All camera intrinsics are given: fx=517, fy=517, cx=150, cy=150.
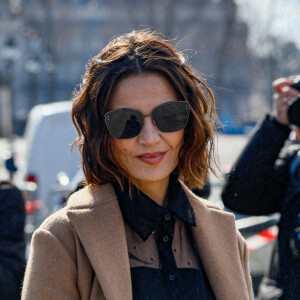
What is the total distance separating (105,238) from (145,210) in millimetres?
186

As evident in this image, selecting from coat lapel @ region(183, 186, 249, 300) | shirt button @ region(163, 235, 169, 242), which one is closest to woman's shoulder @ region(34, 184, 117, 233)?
shirt button @ region(163, 235, 169, 242)

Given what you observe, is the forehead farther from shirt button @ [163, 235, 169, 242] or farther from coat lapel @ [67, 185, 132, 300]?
→ shirt button @ [163, 235, 169, 242]

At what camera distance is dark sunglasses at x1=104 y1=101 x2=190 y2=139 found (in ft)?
5.46

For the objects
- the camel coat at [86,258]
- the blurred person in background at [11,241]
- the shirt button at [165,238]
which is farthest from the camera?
the blurred person in background at [11,241]

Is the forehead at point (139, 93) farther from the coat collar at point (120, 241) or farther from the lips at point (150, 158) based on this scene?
the coat collar at point (120, 241)

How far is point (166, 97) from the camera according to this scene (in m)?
1.73

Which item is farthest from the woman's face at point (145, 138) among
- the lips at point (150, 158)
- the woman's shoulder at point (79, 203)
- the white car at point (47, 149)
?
the white car at point (47, 149)

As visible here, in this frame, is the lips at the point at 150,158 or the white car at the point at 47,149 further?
the white car at the point at 47,149

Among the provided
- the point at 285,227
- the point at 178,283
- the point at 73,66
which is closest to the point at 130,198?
the point at 178,283

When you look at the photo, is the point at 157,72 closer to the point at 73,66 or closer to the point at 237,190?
the point at 237,190

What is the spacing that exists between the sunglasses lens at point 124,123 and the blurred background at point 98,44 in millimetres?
20284

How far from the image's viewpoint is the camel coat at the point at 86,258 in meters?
1.50

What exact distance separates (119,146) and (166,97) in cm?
23

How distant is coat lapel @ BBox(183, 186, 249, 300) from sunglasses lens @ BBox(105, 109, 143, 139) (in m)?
0.35
